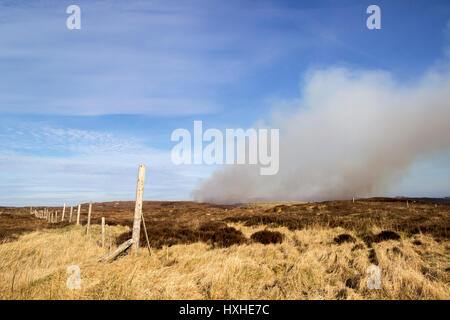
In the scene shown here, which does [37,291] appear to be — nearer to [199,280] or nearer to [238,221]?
[199,280]

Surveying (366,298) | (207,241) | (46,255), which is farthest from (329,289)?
(46,255)

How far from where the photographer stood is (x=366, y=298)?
4953 mm

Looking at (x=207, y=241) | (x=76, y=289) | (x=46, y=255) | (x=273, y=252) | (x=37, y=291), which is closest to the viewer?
(x=37, y=291)

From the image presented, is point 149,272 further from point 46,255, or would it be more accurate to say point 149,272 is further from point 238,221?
point 238,221

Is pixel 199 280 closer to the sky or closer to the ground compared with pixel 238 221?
closer to the sky

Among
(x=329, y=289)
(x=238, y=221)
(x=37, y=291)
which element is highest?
(x=37, y=291)

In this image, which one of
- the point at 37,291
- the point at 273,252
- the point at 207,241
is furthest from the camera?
the point at 207,241

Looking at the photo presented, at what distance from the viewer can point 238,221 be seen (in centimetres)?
2133

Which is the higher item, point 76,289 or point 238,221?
point 76,289
